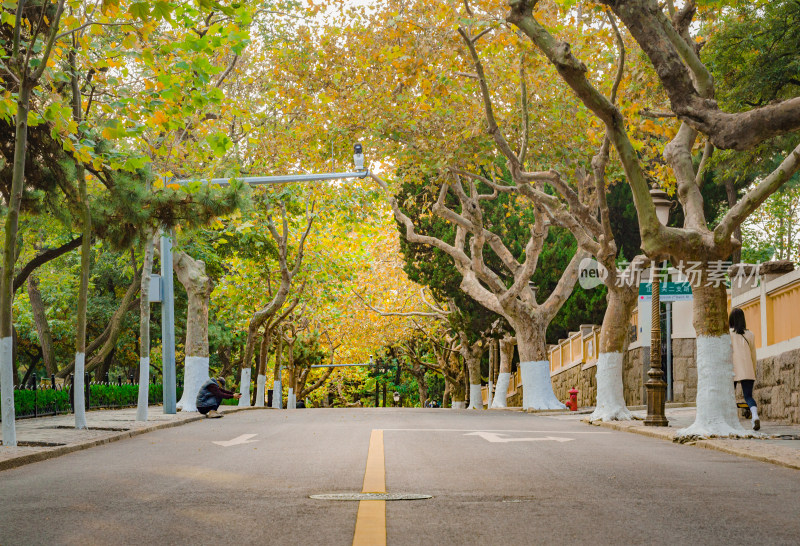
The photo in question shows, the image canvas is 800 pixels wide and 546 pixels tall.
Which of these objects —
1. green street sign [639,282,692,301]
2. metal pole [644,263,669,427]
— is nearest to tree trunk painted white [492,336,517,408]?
green street sign [639,282,692,301]

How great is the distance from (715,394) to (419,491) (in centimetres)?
739

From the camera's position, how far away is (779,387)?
17.4 m

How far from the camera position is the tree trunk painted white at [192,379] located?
973 inches

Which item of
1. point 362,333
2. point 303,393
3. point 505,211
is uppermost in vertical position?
point 505,211

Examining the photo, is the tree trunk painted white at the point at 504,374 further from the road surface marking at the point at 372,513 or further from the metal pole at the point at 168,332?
the road surface marking at the point at 372,513

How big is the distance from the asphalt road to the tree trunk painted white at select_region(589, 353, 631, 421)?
7.24 metres

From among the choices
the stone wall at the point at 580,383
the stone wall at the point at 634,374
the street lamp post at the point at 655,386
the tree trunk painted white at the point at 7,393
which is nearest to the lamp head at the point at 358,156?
the street lamp post at the point at 655,386

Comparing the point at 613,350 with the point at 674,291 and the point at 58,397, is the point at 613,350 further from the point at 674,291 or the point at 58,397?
the point at 58,397

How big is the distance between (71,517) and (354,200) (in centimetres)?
2557

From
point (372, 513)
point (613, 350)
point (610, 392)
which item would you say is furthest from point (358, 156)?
point (372, 513)

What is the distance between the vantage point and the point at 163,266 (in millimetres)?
21500

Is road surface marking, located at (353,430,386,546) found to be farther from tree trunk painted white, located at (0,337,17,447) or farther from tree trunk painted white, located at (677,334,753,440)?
tree trunk painted white, located at (677,334,753,440)

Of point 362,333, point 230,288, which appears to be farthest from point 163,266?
point 362,333

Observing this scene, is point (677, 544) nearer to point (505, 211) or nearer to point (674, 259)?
point (674, 259)
